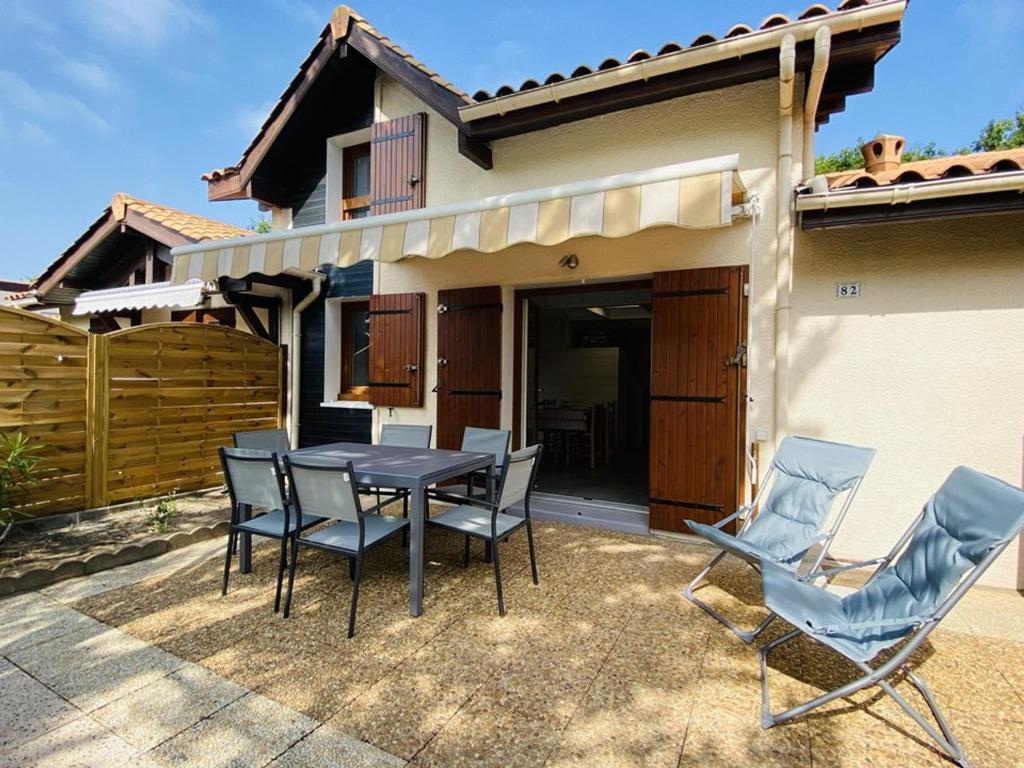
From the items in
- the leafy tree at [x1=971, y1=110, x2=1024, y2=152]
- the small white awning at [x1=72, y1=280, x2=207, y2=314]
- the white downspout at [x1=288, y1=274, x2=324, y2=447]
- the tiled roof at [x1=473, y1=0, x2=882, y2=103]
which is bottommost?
the white downspout at [x1=288, y1=274, x2=324, y2=447]

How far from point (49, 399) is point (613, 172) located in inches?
377

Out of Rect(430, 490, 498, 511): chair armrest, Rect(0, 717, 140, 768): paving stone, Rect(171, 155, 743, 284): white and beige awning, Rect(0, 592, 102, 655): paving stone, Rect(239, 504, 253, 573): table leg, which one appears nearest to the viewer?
Rect(0, 717, 140, 768): paving stone

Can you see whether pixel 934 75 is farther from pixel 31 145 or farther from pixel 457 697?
pixel 31 145

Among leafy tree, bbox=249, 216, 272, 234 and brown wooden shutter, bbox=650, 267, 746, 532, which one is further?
leafy tree, bbox=249, 216, 272, 234

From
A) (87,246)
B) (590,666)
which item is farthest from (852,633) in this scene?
(87,246)

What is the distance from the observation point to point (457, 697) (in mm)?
3826

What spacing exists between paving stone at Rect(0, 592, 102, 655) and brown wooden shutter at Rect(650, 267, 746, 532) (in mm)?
7037

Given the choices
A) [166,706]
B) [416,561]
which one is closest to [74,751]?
[166,706]

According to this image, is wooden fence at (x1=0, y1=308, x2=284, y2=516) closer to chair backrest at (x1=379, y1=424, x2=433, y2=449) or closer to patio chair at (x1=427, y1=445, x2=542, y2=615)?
chair backrest at (x1=379, y1=424, x2=433, y2=449)

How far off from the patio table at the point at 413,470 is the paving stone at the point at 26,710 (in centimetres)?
229

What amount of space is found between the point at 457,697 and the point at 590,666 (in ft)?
3.75

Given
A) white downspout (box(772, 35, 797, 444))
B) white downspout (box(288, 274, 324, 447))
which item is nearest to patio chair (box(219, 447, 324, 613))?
white downspout (box(772, 35, 797, 444))

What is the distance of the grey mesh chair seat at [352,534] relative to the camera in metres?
5.09

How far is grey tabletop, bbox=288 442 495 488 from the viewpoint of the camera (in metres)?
5.23
